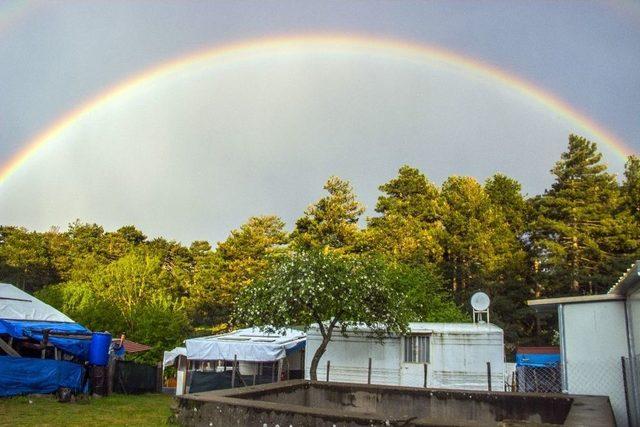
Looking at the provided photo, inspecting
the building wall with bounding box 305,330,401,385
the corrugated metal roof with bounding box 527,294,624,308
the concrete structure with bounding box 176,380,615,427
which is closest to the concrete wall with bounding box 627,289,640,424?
the corrugated metal roof with bounding box 527,294,624,308

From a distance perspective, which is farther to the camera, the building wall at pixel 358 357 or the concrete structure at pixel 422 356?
the building wall at pixel 358 357

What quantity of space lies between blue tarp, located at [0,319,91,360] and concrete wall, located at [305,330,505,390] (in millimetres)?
9040

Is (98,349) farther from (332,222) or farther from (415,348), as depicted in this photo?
(332,222)

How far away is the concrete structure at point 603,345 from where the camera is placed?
10.9 metres

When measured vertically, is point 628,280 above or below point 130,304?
below

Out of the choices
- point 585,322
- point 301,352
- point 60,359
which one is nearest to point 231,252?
point 301,352

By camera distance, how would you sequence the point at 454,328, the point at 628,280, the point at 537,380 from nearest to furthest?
the point at 628,280 → the point at 537,380 → the point at 454,328

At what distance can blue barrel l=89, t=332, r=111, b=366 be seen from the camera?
2089 cm

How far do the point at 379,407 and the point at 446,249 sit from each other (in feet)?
113

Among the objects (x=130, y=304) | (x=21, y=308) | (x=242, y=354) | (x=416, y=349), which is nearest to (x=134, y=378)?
(x=21, y=308)

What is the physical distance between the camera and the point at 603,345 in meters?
11.8

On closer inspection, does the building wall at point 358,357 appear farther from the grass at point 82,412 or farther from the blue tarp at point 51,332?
the blue tarp at point 51,332

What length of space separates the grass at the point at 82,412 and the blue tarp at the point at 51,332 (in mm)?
1954

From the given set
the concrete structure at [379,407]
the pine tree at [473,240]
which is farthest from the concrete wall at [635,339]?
the pine tree at [473,240]
